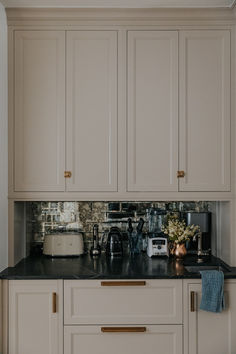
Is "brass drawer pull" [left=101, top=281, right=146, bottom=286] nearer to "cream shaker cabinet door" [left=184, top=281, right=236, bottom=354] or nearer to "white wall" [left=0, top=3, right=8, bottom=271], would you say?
"cream shaker cabinet door" [left=184, top=281, right=236, bottom=354]

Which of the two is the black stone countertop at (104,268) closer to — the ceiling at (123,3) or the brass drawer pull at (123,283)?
Result: the brass drawer pull at (123,283)

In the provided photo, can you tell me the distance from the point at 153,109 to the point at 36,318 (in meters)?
1.54

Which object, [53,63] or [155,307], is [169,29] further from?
[155,307]

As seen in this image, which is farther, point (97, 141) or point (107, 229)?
point (107, 229)

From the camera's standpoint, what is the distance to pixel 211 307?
2.56 meters

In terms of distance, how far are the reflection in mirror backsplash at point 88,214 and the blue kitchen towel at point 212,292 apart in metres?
0.83

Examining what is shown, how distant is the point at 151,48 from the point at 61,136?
854 millimetres

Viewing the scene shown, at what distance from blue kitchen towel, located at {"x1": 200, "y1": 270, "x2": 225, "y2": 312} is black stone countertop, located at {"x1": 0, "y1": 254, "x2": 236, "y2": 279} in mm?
66

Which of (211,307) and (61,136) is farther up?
(61,136)

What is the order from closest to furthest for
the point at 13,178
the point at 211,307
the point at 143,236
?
the point at 211,307 < the point at 13,178 < the point at 143,236

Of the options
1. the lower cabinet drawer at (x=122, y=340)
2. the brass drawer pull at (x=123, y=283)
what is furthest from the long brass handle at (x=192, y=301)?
the brass drawer pull at (x=123, y=283)

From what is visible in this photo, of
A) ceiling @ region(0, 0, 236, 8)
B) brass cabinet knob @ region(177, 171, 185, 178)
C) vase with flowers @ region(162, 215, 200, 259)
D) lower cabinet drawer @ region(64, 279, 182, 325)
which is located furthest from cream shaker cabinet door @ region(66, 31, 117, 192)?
lower cabinet drawer @ region(64, 279, 182, 325)

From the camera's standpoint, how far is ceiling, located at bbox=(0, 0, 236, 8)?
279 centimetres

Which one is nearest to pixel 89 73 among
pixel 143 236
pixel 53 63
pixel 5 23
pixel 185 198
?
pixel 53 63
